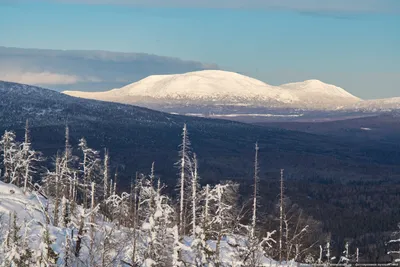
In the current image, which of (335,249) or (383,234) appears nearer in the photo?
(335,249)

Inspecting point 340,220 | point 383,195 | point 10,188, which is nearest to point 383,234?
point 340,220

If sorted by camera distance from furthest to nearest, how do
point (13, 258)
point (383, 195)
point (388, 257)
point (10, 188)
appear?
point (383, 195)
point (388, 257)
point (10, 188)
point (13, 258)

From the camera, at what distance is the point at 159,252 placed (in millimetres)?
29422

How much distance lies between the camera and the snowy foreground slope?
25.0 metres

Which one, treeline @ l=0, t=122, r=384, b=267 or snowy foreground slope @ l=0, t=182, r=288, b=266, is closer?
treeline @ l=0, t=122, r=384, b=267

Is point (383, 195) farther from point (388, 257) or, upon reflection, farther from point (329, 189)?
point (388, 257)

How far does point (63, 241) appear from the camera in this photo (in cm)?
3656

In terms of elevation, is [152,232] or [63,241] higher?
[152,232]

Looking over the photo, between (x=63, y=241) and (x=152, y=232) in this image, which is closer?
(x=152, y=232)

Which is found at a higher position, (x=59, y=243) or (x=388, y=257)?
(x=59, y=243)

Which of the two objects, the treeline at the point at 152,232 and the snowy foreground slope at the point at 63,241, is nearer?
the treeline at the point at 152,232

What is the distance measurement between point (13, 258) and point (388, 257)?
285 ft

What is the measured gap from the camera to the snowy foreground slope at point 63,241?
82.2ft

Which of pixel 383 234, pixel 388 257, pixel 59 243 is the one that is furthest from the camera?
pixel 383 234
